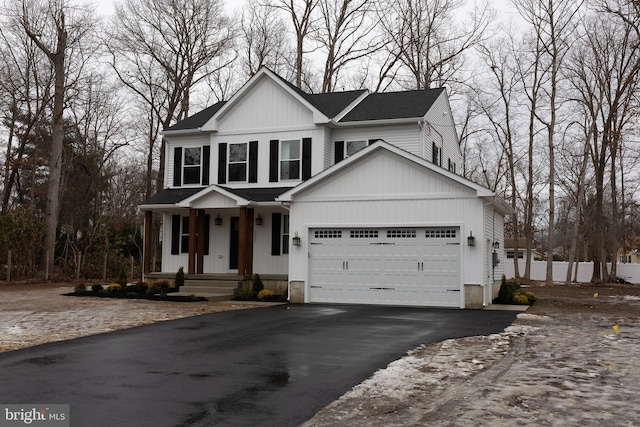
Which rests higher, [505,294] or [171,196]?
[171,196]

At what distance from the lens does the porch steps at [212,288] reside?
63.1 feet

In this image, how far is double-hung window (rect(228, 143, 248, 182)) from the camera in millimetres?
22562

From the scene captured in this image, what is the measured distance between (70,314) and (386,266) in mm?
8736

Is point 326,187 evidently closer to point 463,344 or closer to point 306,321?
point 306,321

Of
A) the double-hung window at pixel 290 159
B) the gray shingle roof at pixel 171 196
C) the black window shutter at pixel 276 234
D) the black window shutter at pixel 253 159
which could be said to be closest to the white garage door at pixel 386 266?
the black window shutter at pixel 276 234

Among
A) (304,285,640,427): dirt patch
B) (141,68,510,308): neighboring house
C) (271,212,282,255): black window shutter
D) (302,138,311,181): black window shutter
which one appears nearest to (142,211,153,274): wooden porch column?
(141,68,510,308): neighboring house

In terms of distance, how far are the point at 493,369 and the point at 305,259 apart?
10867 millimetres

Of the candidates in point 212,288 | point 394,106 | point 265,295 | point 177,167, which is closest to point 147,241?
point 177,167

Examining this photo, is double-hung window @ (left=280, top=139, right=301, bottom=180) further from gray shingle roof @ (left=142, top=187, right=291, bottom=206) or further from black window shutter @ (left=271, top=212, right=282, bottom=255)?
black window shutter @ (left=271, top=212, right=282, bottom=255)

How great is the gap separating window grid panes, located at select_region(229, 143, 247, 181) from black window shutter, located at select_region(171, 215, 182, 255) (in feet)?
8.68

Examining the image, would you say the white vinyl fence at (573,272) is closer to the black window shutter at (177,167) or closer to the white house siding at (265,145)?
the white house siding at (265,145)

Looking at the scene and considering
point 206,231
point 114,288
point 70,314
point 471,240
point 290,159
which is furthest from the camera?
point 206,231

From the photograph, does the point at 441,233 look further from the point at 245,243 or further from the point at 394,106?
the point at 394,106

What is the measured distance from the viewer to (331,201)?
1820cm
